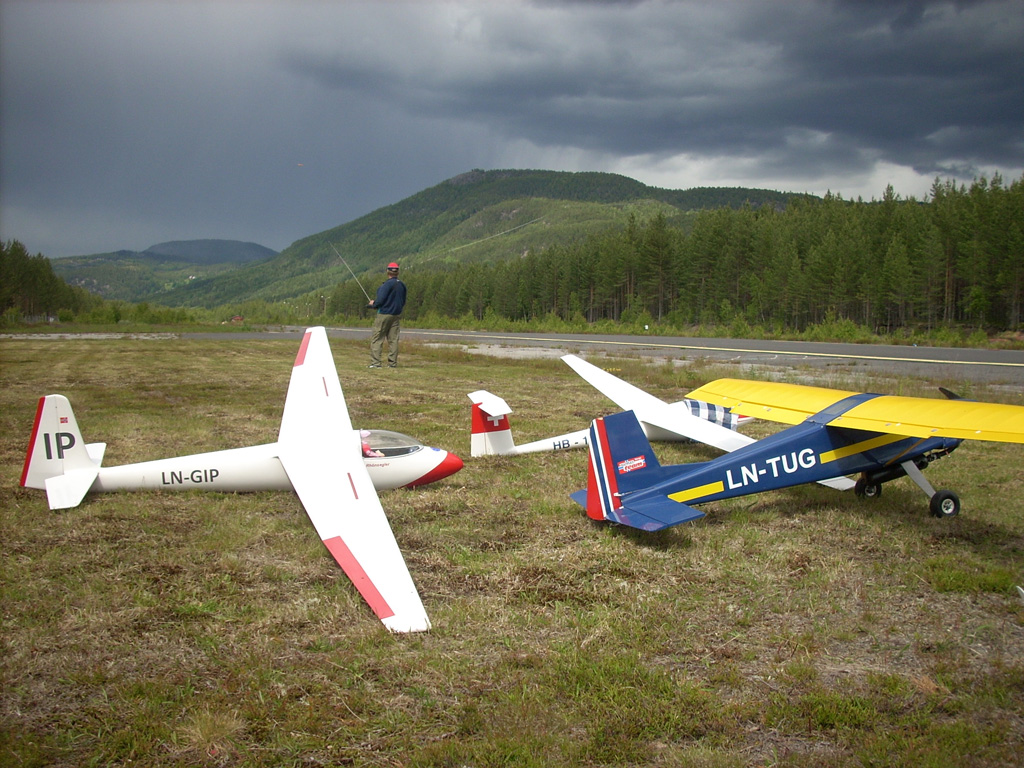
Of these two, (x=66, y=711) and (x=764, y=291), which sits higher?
(x=764, y=291)

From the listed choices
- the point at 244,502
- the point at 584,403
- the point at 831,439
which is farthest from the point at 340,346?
the point at 831,439

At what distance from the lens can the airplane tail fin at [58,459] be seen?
21.4 feet

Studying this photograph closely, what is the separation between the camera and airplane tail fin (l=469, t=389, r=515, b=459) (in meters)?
9.16

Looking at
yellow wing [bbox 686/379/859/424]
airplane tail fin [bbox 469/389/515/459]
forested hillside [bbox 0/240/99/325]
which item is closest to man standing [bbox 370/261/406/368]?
airplane tail fin [bbox 469/389/515/459]

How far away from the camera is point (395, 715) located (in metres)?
3.36

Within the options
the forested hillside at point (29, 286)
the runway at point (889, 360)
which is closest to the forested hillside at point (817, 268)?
the runway at point (889, 360)

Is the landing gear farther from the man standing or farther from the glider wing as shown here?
the man standing

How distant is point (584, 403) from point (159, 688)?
38.0 ft

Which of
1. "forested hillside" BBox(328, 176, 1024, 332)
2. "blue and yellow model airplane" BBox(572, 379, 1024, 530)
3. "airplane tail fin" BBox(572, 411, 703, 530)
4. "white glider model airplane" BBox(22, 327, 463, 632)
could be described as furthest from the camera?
"forested hillside" BBox(328, 176, 1024, 332)

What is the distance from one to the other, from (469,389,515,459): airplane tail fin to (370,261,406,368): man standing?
9.08 metres

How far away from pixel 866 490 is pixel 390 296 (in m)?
14.2

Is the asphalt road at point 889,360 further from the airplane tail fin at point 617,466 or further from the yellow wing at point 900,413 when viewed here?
the airplane tail fin at point 617,466

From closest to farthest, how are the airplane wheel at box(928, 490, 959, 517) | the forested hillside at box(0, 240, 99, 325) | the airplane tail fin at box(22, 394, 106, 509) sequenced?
the airplane tail fin at box(22, 394, 106, 509) → the airplane wheel at box(928, 490, 959, 517) → the forested hillside at box(0, 240, 99, 325)

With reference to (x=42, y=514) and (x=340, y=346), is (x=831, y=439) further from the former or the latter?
(x=340, y=346)
